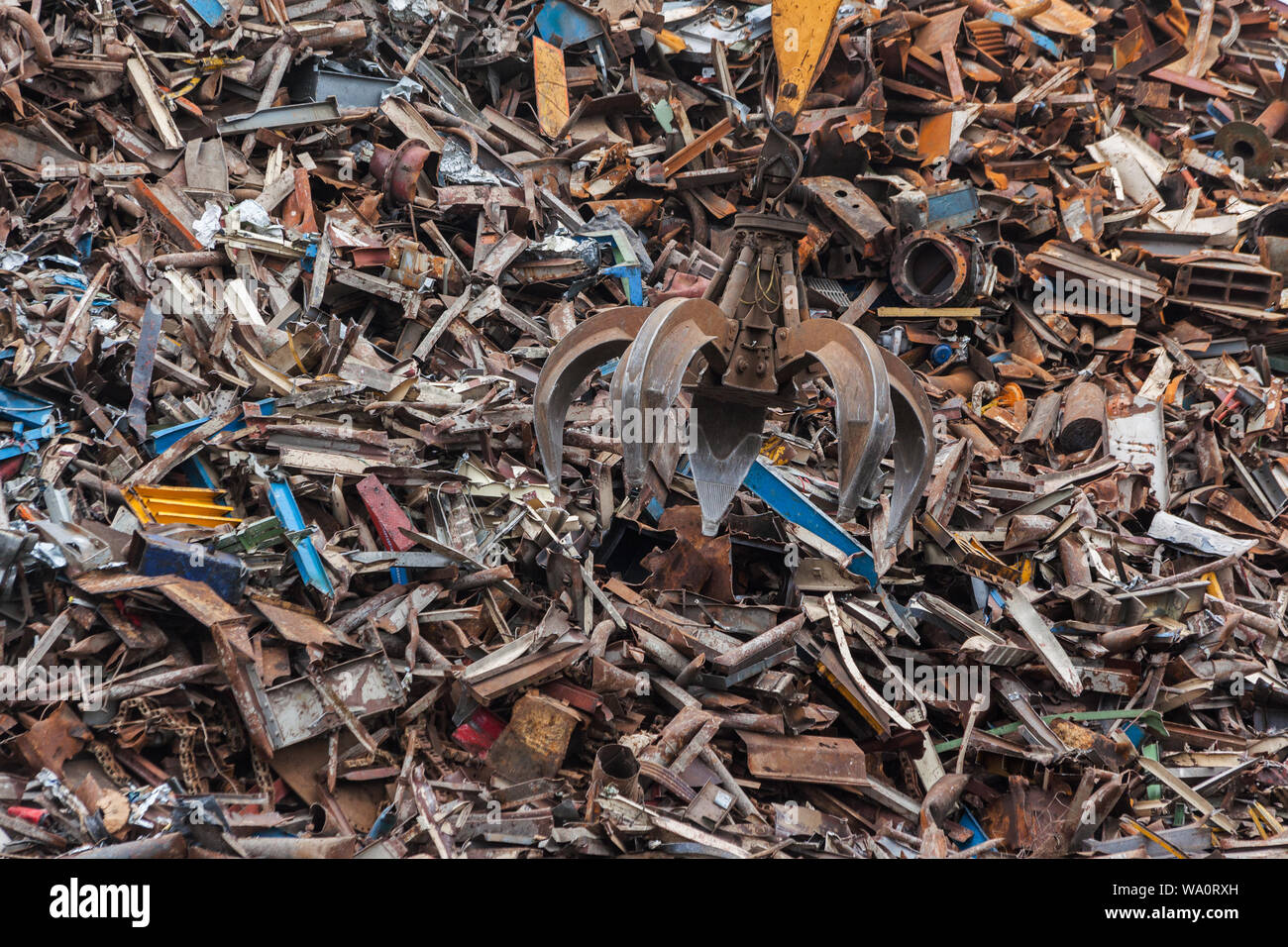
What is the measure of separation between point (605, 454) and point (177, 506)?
3.25 meters

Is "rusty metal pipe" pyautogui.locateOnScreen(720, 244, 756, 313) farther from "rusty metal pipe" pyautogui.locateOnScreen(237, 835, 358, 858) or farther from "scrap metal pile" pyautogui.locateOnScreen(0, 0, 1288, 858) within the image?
"rusty metal pipe" pyautogui.locateOnScreen(237, 835, 358, 858)

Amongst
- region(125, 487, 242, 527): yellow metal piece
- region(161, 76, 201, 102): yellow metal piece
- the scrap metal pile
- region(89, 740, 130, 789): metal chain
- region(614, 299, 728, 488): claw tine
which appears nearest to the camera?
region(614, 299, 728, 488): claw tine

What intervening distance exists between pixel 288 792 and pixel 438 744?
3.06 feet

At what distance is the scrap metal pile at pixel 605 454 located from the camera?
19.9 feet

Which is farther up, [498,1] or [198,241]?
[498,1]

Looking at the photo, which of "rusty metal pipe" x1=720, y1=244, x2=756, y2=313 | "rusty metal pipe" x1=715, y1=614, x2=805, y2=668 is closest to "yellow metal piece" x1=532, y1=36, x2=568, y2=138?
"rusty metal pipe" x1=715, y1=614, x2=805, y2=668

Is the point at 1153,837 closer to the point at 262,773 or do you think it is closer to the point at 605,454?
the point at 605,454

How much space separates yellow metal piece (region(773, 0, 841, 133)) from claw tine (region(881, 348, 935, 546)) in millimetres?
1288

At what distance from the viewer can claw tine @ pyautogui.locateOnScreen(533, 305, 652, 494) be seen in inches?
191

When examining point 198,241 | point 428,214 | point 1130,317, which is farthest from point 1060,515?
point 198,241

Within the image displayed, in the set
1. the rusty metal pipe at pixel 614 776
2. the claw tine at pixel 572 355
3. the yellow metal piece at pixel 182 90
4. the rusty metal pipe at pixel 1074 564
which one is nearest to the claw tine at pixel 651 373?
the claw tine at pixel 572 355

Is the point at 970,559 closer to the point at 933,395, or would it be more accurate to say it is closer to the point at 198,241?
the point at 933,395

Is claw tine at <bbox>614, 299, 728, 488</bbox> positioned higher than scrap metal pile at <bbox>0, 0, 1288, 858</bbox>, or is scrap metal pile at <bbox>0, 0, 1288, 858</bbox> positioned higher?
claw tine at <bbox>614, 299, 728, 488</bbox>

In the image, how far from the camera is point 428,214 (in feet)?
34.6
